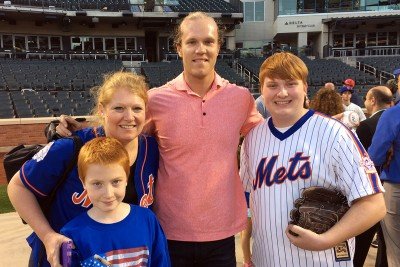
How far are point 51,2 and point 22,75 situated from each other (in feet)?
39.5

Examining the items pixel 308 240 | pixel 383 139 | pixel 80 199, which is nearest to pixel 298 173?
pixel 308 240

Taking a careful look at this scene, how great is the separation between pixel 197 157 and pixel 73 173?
0.67 metres

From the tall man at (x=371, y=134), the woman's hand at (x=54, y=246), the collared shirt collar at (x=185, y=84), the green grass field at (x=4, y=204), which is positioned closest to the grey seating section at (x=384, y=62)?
the tall man at (x=371, y=134)

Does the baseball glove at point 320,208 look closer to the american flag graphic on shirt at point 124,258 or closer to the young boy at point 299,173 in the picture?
the young boy at point 299,173

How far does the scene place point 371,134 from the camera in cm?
380

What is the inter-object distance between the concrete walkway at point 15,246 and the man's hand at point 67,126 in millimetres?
2663

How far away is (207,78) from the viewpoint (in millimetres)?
2314

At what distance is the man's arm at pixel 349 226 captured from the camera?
168cm

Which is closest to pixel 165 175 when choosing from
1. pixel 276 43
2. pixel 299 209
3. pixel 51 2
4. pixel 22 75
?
pixel 299 209

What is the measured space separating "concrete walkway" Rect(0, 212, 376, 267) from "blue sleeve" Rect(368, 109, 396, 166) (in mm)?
1639

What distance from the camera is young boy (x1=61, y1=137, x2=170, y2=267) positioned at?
68.6 inches

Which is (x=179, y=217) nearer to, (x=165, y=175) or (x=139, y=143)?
(x=165, y=175)

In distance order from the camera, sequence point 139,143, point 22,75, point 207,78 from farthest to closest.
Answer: point 22,75, point 207,78, point 139,143

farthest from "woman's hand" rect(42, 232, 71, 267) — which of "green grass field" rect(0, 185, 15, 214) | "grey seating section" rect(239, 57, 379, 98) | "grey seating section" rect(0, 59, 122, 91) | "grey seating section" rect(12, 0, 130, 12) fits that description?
"grey seating section" rect(12, 0, 130, 12)
